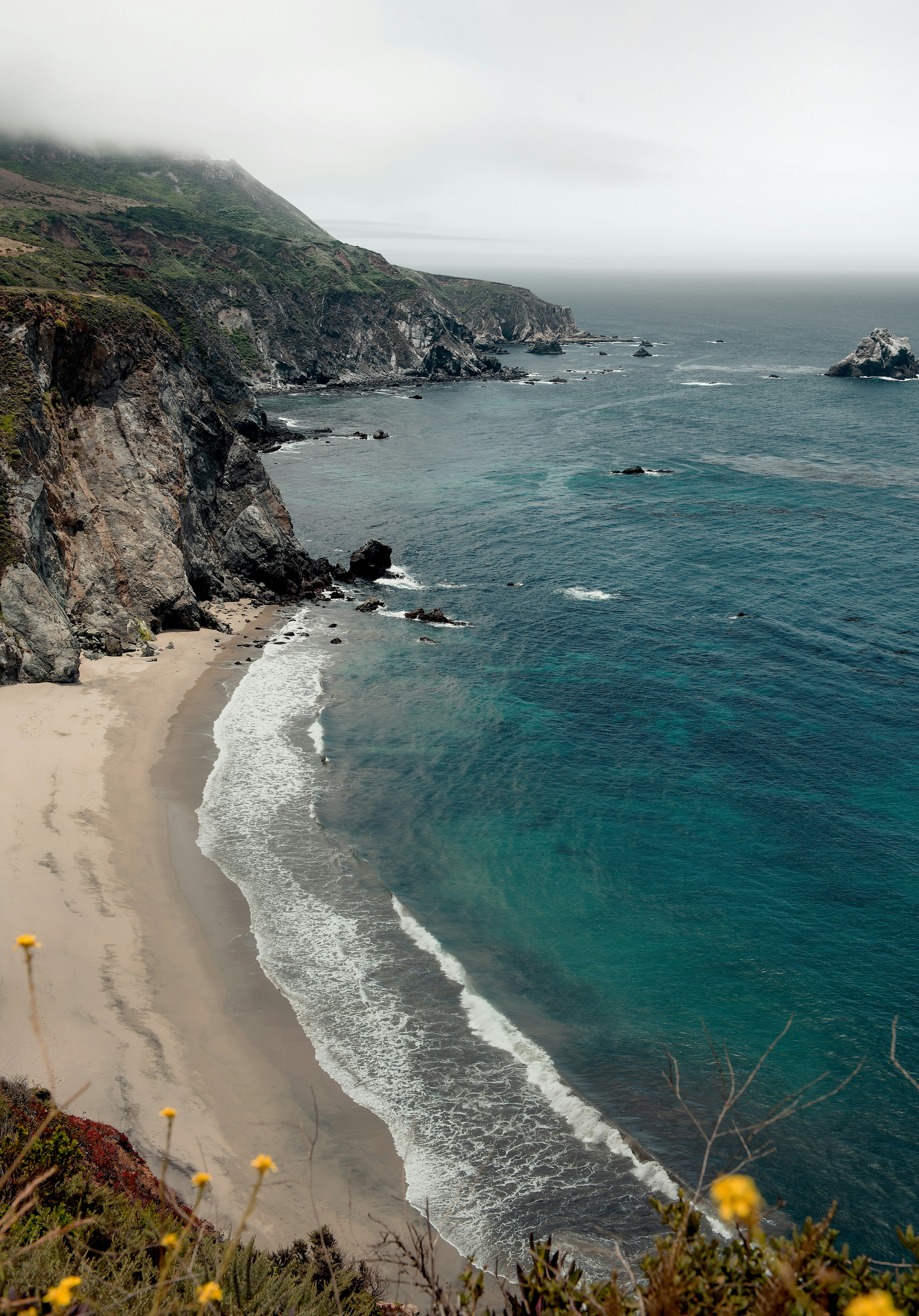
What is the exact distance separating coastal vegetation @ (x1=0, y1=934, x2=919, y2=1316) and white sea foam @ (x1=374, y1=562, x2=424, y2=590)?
139 ft

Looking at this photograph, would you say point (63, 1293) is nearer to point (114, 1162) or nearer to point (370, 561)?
point (114, 1162)

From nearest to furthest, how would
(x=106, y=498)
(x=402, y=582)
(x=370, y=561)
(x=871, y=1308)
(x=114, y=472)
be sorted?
(x=871, y=1308), (x=106, y=498), (x=114, y=472), (x=402, y=582), (x=370, y=561)

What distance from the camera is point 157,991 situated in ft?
73.7

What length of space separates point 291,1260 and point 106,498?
135 feet

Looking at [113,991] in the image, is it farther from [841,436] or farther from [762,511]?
[841,436]

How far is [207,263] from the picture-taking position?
14738cm

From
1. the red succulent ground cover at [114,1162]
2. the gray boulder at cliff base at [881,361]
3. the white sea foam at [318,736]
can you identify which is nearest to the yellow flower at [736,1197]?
the red succulent ground cover at [114,1162]

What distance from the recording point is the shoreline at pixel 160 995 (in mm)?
17703

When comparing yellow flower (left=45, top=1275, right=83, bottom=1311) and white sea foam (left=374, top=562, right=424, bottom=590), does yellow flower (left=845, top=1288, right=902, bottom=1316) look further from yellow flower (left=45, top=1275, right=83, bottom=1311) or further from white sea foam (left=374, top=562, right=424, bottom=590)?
white sea foam (left=374, top=562, right=424, bottom=590)

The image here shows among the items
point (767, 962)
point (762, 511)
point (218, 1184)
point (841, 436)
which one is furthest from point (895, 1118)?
point (841, 436)

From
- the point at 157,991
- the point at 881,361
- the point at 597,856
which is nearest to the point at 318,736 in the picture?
the point at 597,856

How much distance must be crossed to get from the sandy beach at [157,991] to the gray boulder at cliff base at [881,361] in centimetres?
14834

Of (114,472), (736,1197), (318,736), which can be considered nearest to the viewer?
(736,1197)

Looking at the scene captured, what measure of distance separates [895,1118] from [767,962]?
17.3ft
